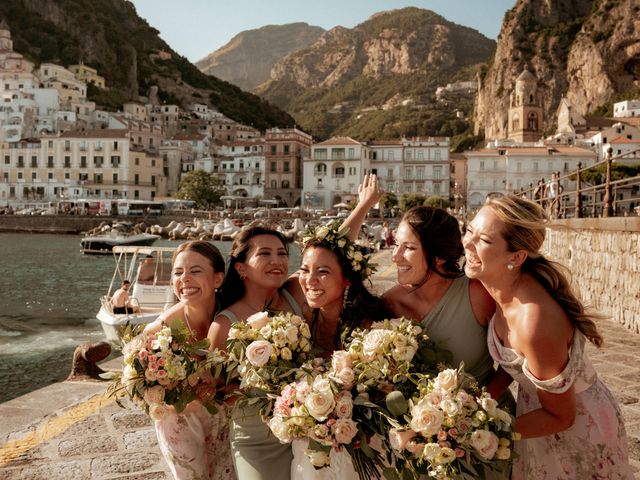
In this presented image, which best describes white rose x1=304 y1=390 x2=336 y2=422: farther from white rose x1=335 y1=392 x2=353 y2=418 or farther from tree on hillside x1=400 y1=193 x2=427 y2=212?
tree on hillside x1=400 y1=193 x2=427 y2=212

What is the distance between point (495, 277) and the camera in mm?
2281

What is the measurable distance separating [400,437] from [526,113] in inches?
3760

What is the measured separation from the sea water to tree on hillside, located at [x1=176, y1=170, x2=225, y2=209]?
34.0 meters

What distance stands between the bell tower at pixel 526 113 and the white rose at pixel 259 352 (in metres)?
92.4

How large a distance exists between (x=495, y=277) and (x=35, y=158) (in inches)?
3231

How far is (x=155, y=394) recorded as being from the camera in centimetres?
249

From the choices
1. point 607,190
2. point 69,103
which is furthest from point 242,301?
point 69,103

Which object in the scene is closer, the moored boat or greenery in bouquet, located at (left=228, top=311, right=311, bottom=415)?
greenery in bouquet, located at (left=228, top=311, right=311, bottom=415)

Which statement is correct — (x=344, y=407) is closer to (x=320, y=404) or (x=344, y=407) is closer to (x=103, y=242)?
(x=320, y=404)

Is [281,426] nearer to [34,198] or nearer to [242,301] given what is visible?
[242,301]

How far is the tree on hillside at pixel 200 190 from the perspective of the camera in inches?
2731

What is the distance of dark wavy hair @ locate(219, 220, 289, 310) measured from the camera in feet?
9.96

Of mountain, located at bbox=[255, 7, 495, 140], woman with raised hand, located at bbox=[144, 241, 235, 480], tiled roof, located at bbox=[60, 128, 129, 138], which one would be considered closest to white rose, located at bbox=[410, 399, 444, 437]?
woman with raised hand, located at bbox=[144, 241, 235, 480]

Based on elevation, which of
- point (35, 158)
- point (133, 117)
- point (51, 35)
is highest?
point (51, 35)
